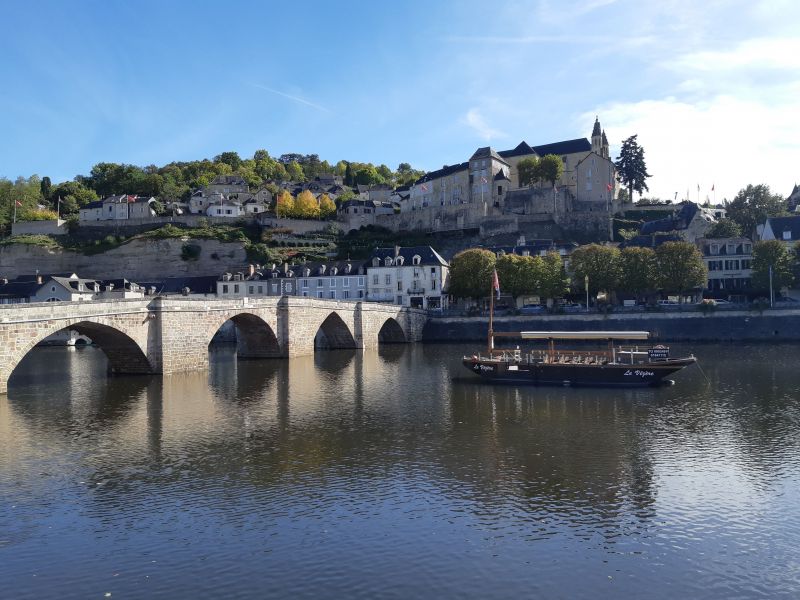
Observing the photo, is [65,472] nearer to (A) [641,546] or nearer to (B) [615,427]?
(A) [641,546]

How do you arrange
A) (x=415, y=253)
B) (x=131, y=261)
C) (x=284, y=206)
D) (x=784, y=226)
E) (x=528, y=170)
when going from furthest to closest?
(x=284, y=206) → (x=528, y=170) → (x=131, y=261) → (x=415, y=253) → (x=784, y=226)

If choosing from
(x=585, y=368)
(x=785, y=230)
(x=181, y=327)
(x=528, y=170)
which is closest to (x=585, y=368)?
(x=585, y=368)

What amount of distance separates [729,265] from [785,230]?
345 inches

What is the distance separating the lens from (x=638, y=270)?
74000 millimetres

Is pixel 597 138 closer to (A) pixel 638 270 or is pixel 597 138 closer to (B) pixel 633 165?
(B) pixel 633 165

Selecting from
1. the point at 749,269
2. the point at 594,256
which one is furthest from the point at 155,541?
the point at 749,269

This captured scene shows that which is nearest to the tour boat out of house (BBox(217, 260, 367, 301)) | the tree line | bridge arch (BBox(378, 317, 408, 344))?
bridge arch (BBox(378, 317, 408, 344))

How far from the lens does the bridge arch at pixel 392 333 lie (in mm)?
72312

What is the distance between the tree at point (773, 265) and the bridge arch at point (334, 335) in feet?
153

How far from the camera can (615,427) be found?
2567 centimetres

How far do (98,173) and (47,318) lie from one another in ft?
443

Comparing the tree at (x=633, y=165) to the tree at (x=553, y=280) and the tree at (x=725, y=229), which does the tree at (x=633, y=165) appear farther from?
the tree at (x=553, y=280)

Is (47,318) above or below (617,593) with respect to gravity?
above

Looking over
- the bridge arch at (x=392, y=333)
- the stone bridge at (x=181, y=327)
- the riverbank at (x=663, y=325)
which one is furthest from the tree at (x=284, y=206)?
the stone bridge at (x=181, y=327)
